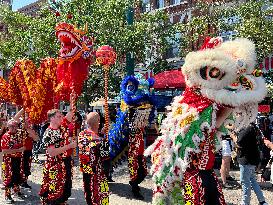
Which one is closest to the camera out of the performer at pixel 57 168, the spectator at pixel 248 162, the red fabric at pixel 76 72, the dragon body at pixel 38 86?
the performer at pixel 57 168

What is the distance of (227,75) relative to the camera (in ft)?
12.5

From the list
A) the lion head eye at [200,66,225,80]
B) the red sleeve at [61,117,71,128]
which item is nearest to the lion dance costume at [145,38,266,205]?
the lion head eye at [200,66,225,80]

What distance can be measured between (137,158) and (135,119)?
694 mm

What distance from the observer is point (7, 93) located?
9.18m

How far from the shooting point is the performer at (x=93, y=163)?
17.5 ft

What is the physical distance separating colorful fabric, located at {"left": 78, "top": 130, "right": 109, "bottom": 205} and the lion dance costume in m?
1.42

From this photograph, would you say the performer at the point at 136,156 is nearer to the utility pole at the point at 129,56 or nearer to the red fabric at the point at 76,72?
the red fabric at the point at 76,72

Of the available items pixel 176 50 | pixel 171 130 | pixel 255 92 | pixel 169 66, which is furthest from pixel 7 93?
pixel 176 50

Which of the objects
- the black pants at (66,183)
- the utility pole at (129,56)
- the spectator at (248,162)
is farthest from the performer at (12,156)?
the utility pole at (129,56)

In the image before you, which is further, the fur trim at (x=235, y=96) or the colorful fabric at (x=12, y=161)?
the colorful fabric at (x=12, y=161)

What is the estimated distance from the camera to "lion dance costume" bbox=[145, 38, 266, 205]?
3822mm

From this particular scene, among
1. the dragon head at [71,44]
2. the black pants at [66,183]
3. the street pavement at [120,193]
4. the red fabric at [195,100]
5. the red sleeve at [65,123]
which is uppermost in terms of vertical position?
the dragon head at [71,44]

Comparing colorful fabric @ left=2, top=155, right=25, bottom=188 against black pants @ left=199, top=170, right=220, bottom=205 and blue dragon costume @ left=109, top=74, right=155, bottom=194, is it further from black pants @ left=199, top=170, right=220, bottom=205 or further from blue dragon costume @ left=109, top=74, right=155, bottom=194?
black pants @ left=199, top=170, right=220, bottom=205

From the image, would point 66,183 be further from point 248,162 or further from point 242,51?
point 242,51
